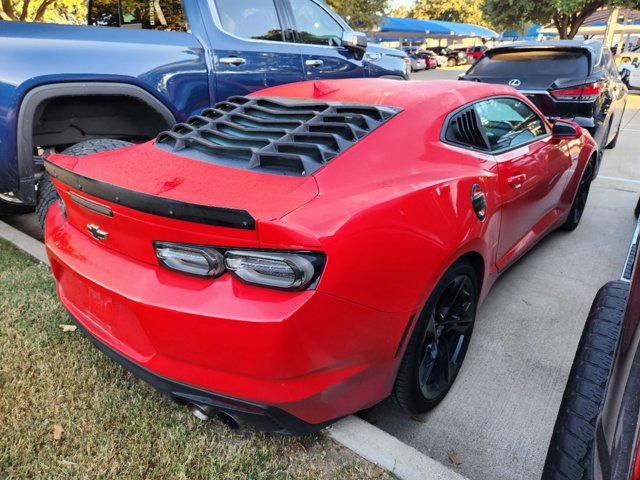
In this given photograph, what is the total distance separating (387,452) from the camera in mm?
1970

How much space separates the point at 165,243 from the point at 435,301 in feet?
3.76

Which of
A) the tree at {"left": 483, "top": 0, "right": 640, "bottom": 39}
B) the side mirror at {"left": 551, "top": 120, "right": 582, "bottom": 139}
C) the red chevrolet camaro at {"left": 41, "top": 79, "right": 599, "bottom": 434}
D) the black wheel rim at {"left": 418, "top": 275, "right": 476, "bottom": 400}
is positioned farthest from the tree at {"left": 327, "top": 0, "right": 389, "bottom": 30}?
the black wheel rim at {"left": 418, "top": 275, "right": 476, "bottom": 400}

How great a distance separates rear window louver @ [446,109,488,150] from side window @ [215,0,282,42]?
2185 millimetres

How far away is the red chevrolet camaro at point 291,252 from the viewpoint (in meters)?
1.62

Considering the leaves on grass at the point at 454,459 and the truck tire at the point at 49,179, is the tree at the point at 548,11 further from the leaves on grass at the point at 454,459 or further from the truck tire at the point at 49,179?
the leaves on grass at the point at 454,459

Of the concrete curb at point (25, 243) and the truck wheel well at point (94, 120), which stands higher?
the truck wheel well at point (94, 120)

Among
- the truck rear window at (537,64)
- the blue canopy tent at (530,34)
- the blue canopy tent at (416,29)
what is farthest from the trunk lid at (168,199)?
the blue canopy tent at (530,34)

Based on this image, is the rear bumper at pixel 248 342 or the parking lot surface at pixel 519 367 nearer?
the rear bumper at pixel 248 342

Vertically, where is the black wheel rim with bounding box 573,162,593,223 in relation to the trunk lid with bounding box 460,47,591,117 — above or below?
below

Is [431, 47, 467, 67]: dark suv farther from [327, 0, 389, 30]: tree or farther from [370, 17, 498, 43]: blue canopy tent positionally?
[327, 0, 389, 30]: tree

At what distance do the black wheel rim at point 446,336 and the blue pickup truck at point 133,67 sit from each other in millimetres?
2291

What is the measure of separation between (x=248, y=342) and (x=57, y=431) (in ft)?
3.66

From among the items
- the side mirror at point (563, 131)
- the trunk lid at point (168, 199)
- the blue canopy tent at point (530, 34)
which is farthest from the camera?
the blue canopy tent at point (530, 34)

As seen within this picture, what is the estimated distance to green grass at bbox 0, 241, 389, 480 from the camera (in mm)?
1918
